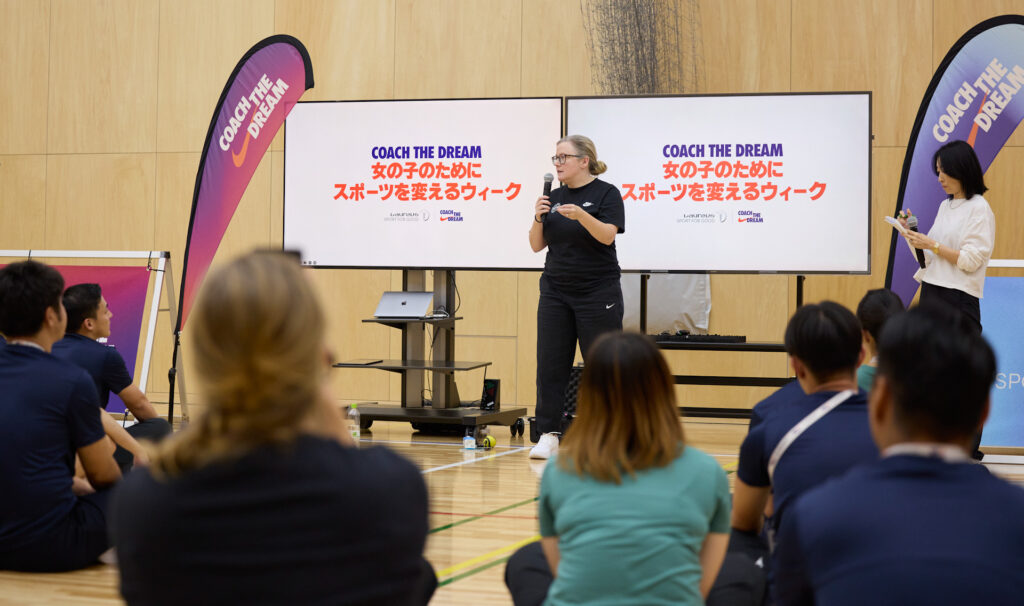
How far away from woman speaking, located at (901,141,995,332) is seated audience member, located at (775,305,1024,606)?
372 cm

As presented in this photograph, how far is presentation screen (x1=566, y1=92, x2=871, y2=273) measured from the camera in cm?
552

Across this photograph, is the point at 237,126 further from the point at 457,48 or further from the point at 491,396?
the point at 491,396

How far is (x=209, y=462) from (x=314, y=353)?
0.48ft

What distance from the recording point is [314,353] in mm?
1013

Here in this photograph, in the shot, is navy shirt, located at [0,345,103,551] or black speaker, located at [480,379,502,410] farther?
black speaker, located at [480,379,502,410]

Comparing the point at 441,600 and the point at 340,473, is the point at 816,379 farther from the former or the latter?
the point at 340,473

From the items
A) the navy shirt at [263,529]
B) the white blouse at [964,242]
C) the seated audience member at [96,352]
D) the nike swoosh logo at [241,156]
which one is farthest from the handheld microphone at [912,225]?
the navy shirt at [263,529]

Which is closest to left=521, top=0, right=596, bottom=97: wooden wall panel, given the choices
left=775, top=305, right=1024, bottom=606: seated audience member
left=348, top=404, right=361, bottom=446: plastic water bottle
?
left=348, top=404, right=361, bottom=446: plastic water bottle

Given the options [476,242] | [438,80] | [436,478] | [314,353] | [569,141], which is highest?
[438,80]

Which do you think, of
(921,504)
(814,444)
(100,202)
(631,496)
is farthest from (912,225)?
(100,202)

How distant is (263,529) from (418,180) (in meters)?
4.96

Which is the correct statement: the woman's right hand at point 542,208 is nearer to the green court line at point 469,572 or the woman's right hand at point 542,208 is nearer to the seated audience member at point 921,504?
the green court line at point 469,572

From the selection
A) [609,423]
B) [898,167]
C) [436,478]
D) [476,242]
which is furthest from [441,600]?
[898,167]

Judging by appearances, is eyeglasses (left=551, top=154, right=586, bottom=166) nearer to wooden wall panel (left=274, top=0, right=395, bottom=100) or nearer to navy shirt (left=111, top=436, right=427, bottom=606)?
wooden wall panel (left=274, top=0, right=395, bottom=100)
